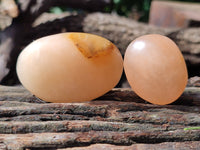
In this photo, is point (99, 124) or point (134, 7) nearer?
point (99, 124)

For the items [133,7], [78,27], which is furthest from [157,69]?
[133,7]

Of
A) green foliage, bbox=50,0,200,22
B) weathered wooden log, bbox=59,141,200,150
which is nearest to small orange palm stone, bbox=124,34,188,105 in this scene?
weathered wooden log, bbox=59,141,200,150

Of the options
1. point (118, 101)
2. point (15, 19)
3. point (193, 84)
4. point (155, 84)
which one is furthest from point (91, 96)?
point (15, 19)

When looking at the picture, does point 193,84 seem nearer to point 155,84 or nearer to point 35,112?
point 155,84

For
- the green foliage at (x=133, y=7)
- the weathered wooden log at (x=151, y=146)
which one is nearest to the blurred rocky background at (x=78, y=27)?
the weathered wooden log at (x=151, y=146)

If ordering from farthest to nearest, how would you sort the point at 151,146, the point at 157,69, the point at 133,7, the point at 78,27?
the point at 133,7 < the point at 78,27 < the point at 157,69 < the point at 151,146

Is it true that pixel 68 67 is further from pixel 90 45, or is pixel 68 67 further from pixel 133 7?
pixel 133 7

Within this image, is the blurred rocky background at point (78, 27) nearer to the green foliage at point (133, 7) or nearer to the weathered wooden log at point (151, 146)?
the weathered wooden log at point (151, 146)
